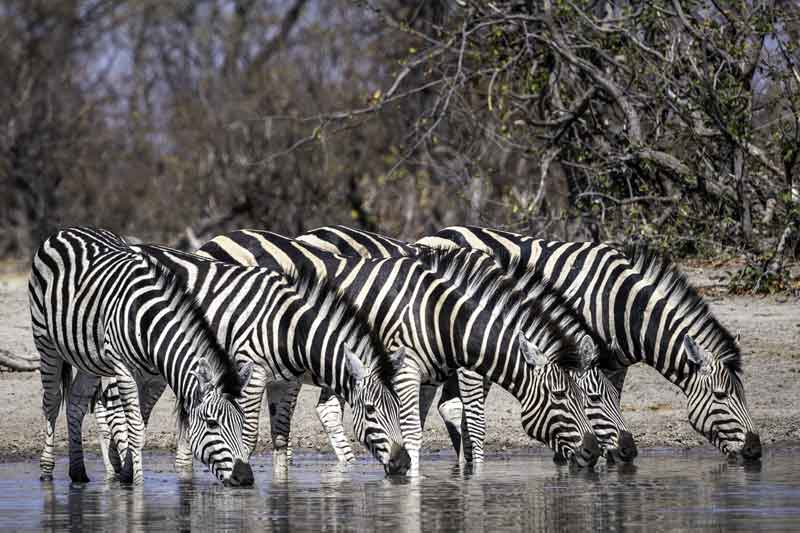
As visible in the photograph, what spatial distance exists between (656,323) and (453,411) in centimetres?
150

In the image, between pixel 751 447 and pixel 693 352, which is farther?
pixel 693 352

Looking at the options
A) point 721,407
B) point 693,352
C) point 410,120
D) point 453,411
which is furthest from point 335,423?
point 410,120

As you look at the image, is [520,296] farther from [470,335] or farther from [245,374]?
[245,374]

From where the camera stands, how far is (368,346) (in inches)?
358

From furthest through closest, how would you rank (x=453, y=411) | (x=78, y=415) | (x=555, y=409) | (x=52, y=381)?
(x=453, y=411), (x=52, y=381), (x=78, y=415), (x=555, y=409)

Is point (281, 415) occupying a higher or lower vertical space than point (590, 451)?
higher

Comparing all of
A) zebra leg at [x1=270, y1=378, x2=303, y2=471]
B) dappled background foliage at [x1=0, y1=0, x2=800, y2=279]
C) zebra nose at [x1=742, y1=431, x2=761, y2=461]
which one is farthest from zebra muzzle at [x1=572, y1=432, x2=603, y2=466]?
dappled background foliage at [x1=0, y1=0, x2=800, y2=279]

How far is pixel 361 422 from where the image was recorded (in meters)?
8.85

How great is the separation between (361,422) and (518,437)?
8.43 feet

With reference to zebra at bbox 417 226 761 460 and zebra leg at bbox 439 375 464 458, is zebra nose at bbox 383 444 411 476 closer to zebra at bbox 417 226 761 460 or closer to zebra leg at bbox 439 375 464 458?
zebra leg at bbox 439 375 464 458

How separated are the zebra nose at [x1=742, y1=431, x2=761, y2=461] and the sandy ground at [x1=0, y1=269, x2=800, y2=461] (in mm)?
1105

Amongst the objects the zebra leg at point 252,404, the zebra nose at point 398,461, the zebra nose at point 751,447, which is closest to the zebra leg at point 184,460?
the zebra leg at point 252,404

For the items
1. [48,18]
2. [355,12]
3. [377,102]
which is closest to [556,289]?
[377,102]

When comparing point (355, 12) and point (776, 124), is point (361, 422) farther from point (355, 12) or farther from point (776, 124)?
point (355, 12)
